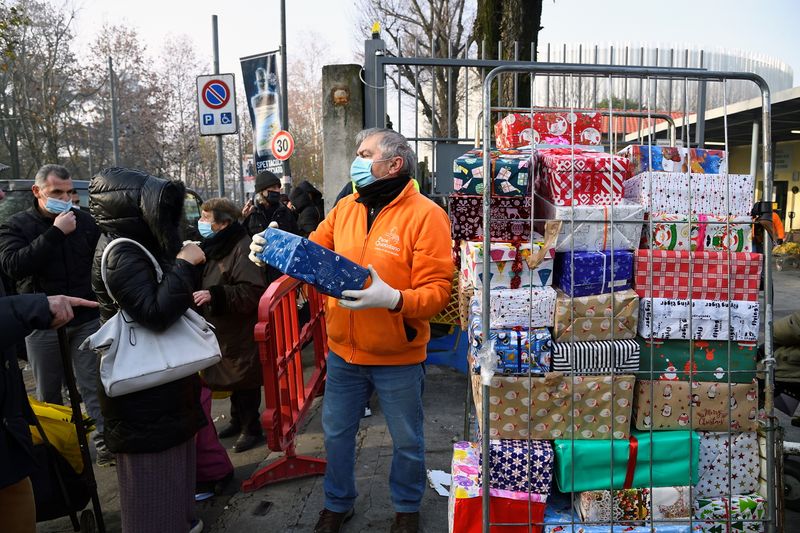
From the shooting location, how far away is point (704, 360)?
2500 millimetres

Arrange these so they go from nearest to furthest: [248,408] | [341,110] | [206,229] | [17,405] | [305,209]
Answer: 1. [17,405]
2. [206,229]
3. [248,408]
4. [341,110]
5. [305,209]

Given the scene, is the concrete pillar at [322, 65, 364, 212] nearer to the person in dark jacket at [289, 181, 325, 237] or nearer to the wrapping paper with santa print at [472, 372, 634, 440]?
the person in dark jacket at [289, 181, 325, 237]

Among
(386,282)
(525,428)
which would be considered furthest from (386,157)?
(525,428)

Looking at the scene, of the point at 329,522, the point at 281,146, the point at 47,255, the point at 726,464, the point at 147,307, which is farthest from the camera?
the point at 281,146

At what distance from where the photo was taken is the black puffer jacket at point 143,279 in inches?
91.4

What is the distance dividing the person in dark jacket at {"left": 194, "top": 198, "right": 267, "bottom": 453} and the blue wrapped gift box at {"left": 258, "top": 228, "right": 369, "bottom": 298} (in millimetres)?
1581

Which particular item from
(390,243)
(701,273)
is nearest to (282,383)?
(390,243)

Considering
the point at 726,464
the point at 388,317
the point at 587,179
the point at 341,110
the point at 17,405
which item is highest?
the point at 341,110

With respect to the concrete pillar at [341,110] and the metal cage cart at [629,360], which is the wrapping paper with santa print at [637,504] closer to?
the metal cage cart at [629,360]

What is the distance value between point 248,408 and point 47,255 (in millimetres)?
1748

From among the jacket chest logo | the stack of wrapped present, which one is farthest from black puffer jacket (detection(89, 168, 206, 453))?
the stack of wrapped present

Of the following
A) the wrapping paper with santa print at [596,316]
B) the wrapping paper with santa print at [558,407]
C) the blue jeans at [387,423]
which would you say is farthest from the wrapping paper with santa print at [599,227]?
the blue jeans at [387,423]

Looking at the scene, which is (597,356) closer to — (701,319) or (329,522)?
(701,319)

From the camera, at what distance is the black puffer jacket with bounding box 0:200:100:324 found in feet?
12.5
